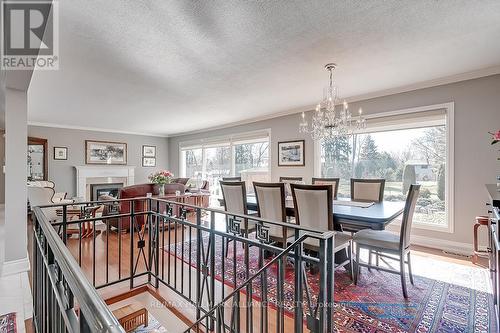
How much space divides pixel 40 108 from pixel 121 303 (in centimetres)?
476

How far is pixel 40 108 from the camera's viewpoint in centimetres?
512

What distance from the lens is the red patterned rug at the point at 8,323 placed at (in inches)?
76.2

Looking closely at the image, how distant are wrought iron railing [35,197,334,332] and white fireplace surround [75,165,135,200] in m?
3.50

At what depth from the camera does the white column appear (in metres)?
2.85

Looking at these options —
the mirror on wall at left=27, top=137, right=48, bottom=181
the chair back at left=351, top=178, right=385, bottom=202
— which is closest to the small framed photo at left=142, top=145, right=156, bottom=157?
the mirror on wall at left=27, top=137, right=48, bottom=181

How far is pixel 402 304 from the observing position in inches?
86.3

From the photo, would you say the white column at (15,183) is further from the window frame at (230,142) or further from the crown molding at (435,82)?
the crown molding at (435,82)

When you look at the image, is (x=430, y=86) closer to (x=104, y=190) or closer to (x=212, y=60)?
(x=212, y=60)

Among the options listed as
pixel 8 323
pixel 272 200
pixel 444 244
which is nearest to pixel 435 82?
pixel 444 244

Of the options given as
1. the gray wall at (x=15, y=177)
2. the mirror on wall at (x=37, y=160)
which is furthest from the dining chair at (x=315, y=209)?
the mirror on wall at (x=37, y=160)

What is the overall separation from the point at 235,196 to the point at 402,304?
2005mm

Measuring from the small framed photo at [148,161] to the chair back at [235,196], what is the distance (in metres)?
6.33

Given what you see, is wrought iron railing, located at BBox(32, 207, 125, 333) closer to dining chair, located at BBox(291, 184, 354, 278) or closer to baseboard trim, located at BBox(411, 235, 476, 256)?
dining chair, located at BBox(291, 184, 354, 278)

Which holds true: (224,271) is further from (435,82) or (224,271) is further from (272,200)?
(435,82)
